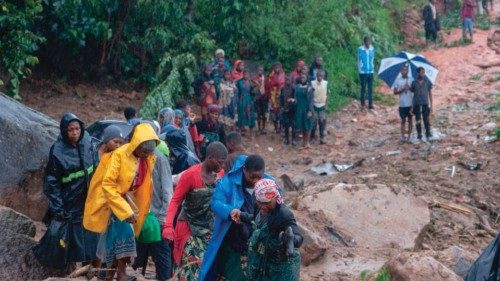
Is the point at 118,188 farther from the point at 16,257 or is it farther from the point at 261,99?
A: the point at 261,99

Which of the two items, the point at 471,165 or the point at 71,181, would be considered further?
the point at 471,165

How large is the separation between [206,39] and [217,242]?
11.5 meters

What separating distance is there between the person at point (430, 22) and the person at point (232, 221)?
659 inches

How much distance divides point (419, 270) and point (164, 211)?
2119 millimetres

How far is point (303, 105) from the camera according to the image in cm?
1588

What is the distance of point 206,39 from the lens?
1728 cm

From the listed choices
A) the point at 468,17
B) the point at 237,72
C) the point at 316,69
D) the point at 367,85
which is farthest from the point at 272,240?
the point at 468,17

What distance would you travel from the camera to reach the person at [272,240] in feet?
18.3

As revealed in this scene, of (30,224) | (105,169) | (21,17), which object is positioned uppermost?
(21,17)

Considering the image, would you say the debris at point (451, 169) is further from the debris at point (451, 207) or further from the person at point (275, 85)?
the person at point (275, 85)

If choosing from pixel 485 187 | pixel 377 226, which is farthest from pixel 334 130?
pixel 377 226

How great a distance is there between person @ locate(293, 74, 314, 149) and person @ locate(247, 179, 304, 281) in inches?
394

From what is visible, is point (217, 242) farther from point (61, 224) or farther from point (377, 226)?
point (377, 226)

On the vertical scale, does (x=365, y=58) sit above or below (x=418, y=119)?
above
